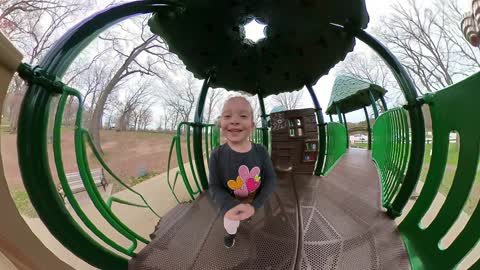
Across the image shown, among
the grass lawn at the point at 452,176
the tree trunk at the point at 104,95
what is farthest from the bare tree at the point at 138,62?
the grass lawn at the point at 452,176

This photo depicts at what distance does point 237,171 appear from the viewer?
0.35 meters

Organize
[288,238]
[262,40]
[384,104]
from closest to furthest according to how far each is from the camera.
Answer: [288,238], [262,40], [384,104]

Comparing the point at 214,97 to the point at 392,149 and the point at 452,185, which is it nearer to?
the point at 452,185

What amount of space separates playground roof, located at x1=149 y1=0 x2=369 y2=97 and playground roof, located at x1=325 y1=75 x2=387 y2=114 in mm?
127

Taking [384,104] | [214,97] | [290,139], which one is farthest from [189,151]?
[384,104]

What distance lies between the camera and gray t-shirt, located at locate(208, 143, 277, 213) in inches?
13.4

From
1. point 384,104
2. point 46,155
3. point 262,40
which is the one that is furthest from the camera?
point 384,104

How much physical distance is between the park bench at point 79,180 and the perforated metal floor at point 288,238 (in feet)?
0.41

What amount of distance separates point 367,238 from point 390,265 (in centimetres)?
6

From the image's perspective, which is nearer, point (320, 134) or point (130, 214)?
point (130, 214)

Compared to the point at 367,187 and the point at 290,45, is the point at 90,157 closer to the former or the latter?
the point at 290,45

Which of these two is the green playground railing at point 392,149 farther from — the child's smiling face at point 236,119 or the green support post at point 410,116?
the child's smiling face at point 236,119

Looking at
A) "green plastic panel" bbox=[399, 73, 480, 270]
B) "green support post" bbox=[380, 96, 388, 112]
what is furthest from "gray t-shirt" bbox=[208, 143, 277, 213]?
"green support post" bbox=[380, 96, 388, 112]

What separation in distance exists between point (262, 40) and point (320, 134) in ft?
1.01
